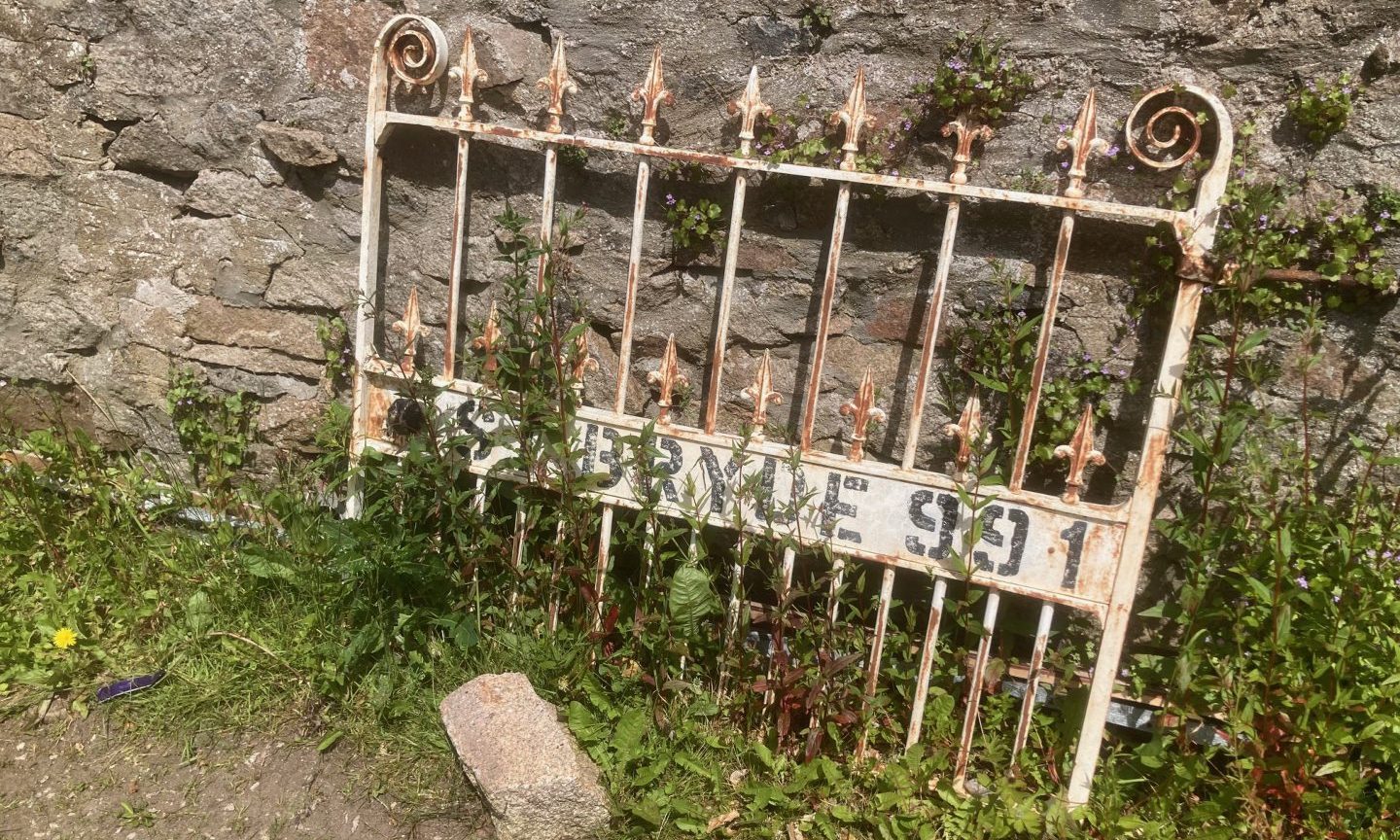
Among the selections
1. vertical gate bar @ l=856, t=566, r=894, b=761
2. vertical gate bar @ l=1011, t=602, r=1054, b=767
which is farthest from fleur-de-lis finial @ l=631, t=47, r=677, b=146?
vertical gate bar @ l=1011, t=602, r=1054, b=767

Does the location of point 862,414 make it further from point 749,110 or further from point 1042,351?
point 749,110

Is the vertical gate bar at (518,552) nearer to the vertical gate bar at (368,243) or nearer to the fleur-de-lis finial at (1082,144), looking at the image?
the vertical gate bar at (368,243)

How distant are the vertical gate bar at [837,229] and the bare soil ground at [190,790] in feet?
4.61

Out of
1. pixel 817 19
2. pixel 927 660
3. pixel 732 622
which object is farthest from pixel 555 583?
pixel 817 19

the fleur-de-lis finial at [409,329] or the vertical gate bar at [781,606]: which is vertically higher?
the fleur-de-lis finial at [409,329]

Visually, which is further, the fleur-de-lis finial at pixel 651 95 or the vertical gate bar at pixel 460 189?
the vertical gate bar at pixel 460 189

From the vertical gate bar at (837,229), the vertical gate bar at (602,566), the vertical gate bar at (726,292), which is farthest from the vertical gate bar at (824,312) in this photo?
the vertical gate bar at (602,566)

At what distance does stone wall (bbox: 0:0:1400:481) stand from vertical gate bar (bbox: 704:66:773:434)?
0.16 metres

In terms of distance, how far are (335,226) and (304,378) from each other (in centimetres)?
54

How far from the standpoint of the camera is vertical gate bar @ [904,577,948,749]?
2.66 metres

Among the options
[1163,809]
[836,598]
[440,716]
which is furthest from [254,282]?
[1163,809]

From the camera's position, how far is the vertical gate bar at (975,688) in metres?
2.62

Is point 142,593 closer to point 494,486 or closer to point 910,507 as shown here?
point 494,486

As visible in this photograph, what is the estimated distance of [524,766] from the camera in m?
2.46
